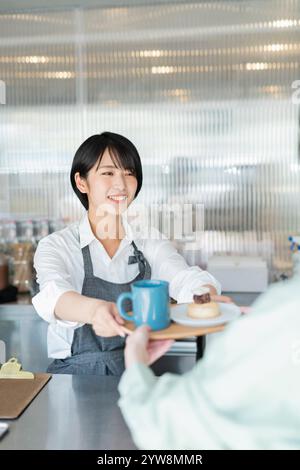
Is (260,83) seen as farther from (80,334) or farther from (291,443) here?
(291,443)

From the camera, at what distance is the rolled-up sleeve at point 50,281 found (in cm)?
126

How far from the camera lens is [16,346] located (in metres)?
2.45

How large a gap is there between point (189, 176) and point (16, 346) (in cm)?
123

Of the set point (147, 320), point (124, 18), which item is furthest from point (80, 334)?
point (124, 18)

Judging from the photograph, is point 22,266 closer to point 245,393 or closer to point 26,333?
point 26,333

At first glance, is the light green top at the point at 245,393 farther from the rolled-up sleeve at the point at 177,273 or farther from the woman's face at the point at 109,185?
the woman's face at the point at 109,185

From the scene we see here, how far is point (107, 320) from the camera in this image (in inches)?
39.6

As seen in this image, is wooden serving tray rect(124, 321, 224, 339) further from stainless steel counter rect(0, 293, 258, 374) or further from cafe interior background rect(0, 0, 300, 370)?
cafe interior background rect(0, 0, 300, 370)

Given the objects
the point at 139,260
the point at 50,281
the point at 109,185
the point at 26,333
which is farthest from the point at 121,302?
the point at 26,333

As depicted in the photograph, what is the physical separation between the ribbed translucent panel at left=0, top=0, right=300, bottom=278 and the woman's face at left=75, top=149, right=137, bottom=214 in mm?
1239

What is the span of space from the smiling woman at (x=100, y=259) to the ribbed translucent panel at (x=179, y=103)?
3.70 ft

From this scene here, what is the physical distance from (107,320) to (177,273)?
24.3 inches

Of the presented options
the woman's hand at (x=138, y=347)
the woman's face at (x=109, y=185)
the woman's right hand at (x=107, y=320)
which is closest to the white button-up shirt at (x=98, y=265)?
the woman's face at (x=109, y=185)

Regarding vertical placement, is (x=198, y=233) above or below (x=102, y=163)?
below
